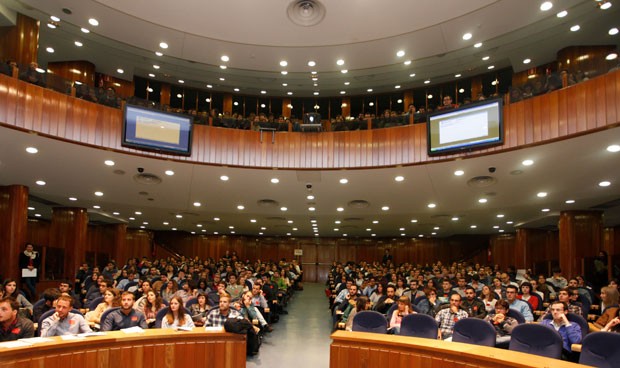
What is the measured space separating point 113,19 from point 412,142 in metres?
7.55

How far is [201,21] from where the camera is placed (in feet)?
37.5

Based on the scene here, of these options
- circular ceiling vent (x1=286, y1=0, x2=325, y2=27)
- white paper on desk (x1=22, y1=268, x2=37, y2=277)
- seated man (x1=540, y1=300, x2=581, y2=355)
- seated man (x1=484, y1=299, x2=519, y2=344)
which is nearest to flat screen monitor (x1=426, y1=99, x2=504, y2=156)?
circular ceiling vent (x1=286, y1=0, x2=325, y2=27)

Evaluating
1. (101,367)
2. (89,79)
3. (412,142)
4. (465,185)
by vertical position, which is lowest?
(101,367)

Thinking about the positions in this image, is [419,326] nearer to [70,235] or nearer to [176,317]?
[176,317]

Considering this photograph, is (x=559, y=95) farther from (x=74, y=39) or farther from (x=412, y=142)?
(x=74, y=39)

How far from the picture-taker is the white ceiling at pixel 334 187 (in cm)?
1013

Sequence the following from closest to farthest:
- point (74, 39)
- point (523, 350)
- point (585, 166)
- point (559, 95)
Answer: point (523, 350), point (559, 95), point (585, 166), point (74, 39)

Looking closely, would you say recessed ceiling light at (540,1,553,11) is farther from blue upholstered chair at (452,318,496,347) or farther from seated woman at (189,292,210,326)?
seated woman at (189,292,210,326)

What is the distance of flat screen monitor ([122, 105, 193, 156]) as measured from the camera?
1047cm

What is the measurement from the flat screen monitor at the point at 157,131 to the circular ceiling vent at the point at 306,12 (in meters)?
3.40

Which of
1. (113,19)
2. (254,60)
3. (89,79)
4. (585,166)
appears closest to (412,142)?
(585,166)

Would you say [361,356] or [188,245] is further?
[188,245]

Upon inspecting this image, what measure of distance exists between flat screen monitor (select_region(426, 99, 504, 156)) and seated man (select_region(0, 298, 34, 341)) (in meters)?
8.10

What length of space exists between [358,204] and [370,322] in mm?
9354
